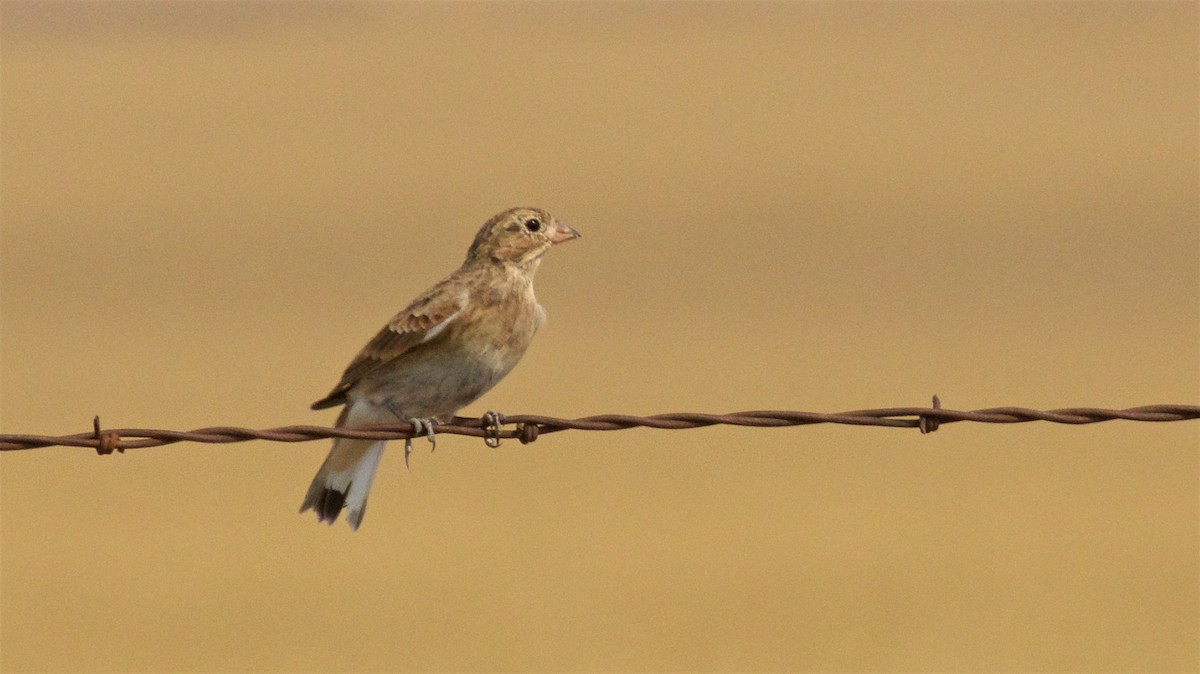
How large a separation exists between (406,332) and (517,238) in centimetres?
99

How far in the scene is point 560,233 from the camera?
10.0m

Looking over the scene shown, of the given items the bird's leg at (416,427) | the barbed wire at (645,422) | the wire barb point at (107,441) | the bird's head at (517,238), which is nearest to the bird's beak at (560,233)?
the bird's head at (517,238)

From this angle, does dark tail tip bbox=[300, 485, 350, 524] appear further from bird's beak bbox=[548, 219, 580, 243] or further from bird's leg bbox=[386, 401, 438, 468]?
bird's beak bbox=[548, 219, 580, 243]

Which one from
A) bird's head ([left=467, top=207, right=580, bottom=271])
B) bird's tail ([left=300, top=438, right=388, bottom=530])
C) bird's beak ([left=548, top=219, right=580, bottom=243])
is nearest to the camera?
bird's tail ([left=300, top=438, right=388, bottom=530])

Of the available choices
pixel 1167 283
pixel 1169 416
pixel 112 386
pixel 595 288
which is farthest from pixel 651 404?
pixel 1169 416

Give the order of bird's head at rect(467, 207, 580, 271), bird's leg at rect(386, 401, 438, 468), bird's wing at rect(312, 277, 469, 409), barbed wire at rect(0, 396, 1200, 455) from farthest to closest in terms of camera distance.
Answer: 1. bird's head at rect(467, 207, 580, 271)
2. bird's wing at rect(312, 277, 469, 409)
3. bird's leg at rect(386, 401, 438, 468)
4. barbed wire at rect(0, 396, 1200, 455)

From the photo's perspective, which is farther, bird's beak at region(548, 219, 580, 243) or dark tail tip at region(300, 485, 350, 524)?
bird's beak at region(548, 219, 580, 243)

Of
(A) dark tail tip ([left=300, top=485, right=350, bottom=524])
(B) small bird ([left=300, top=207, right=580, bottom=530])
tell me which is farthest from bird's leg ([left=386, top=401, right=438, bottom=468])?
(A) dark tail tip ([left=300, top=485, right=350, bottom=524])

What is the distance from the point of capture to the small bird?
9.12m

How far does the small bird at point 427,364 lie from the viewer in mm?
9125

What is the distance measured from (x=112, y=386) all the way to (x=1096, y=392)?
14.4 m

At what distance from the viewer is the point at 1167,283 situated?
38844 millimetres

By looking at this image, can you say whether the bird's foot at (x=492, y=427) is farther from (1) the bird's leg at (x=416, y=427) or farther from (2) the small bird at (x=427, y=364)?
(2) the small bird at (x=427, y=364)

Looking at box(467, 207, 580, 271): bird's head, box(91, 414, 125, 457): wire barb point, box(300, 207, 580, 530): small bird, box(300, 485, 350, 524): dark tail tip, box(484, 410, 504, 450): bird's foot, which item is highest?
box(467, 207, 580, 271): bird's head
